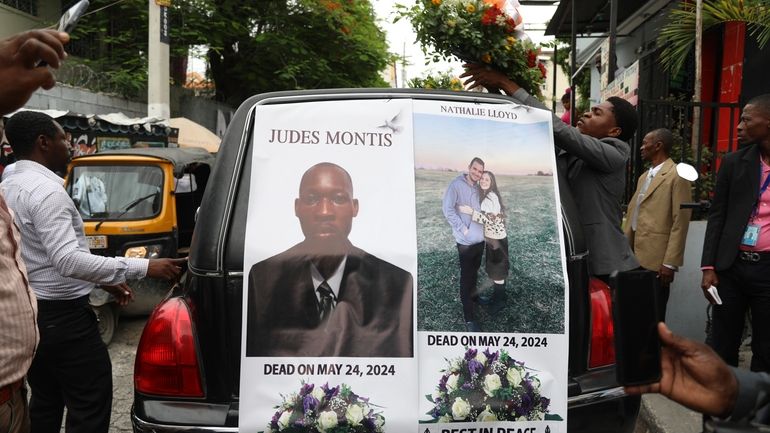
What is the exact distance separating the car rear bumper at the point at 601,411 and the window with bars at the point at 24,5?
17.0 m

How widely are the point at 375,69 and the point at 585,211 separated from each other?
18106 mm

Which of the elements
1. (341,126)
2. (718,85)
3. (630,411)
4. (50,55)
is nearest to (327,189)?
(341,126)

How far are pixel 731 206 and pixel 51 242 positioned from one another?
3640 millimetres

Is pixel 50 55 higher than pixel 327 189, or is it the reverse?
pixel 50 55

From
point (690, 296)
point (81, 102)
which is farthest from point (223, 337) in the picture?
point (81, 102)

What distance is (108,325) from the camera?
19.7 ft

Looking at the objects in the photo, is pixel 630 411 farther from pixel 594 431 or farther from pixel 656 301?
pixel 656 301

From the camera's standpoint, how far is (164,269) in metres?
2.92

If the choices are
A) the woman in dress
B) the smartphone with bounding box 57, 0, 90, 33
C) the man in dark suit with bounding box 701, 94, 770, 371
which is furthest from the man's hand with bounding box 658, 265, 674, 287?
the smartphone with bounding box 57, 0, 90, 33

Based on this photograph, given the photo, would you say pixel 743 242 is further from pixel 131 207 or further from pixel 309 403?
pixel 131 207

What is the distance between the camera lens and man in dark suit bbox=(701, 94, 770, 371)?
3.52m

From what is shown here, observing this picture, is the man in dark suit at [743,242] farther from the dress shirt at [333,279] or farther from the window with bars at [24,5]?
the window with bars at [24,5]

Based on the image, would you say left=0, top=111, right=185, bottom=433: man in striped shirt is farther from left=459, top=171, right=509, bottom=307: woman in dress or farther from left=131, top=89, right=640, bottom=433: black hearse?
left=459, top=171, right=509, bottom=307: woman in dress

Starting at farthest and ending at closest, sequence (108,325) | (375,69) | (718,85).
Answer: (375,69)
(718,85)
(108,325)
